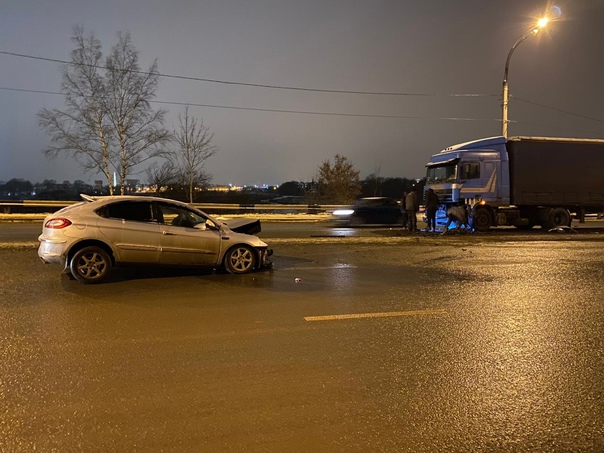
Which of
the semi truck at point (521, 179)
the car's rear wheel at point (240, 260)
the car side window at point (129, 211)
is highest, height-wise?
the semi truck at point (521, 179)

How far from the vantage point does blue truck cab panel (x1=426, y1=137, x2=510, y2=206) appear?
1858 cm

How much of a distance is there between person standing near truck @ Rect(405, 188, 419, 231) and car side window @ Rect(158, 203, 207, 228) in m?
10.6

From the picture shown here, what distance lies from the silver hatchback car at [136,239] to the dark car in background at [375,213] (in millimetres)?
13657

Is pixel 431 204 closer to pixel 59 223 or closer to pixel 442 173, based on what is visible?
pixel 442 173

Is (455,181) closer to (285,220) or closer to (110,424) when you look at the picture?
(285,220)

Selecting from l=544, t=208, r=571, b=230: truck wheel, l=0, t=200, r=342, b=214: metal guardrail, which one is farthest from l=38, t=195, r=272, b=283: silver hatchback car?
l=0, t=200, r=342, b=214: metal guardrail

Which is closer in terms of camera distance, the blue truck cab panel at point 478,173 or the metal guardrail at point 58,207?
the blue truck cab panel at point 478,173

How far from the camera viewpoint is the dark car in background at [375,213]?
73.1ft

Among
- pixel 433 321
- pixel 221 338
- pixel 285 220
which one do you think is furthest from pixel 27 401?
pixel 285 220

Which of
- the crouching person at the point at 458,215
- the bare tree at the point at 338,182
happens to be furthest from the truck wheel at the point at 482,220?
the bare tree at the point at 338,182

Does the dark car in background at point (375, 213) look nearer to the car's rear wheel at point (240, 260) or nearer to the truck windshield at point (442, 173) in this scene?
the truck windshield at point (442, 173)

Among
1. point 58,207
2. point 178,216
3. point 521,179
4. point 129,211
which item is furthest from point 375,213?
point 58,207

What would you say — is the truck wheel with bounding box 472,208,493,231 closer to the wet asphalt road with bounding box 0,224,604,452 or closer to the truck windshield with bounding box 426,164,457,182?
the truck windshield with bounding box 426,164,457,182

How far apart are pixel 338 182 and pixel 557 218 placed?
1174 inches
